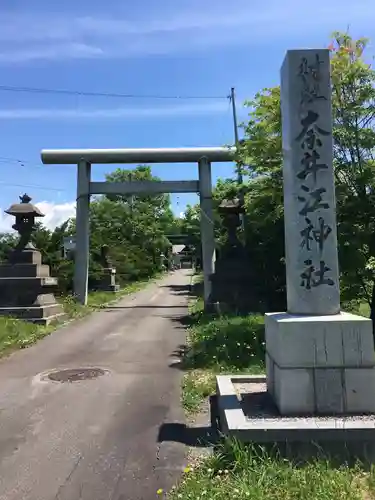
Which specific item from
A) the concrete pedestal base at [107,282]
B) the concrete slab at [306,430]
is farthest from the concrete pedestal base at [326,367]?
the concrete pedestal base at [107,282]

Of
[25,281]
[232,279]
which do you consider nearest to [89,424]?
[25,281]

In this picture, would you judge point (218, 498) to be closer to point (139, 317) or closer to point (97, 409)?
point (97, 409)

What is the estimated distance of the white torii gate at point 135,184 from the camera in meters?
22.2

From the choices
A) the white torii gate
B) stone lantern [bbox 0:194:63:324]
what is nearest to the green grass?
stone lantern [bbox 0:194:63:324]

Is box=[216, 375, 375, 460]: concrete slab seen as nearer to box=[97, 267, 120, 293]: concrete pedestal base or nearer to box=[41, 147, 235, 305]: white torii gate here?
box=[41, 147, 235, 305]: white torii gate

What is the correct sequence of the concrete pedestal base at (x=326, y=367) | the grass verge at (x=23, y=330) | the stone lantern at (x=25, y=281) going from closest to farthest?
the concrete pedestal base at (x=326, y=367), the grass verge at (x=23, y=330), the stone lantern at (x=25, y=281)

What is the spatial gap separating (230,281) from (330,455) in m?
13.0

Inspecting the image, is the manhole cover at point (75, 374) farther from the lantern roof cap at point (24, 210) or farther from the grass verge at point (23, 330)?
the lantern roof cap at point (24, 210)

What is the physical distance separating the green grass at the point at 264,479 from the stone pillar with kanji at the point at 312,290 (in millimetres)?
915

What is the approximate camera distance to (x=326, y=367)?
5.27 meters

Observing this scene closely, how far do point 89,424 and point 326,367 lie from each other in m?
2.94

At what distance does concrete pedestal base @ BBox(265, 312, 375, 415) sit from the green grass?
2.84 ft

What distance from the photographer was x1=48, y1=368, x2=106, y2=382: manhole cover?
882 centimetres

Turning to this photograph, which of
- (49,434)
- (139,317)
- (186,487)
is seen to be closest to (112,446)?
(49,434)
